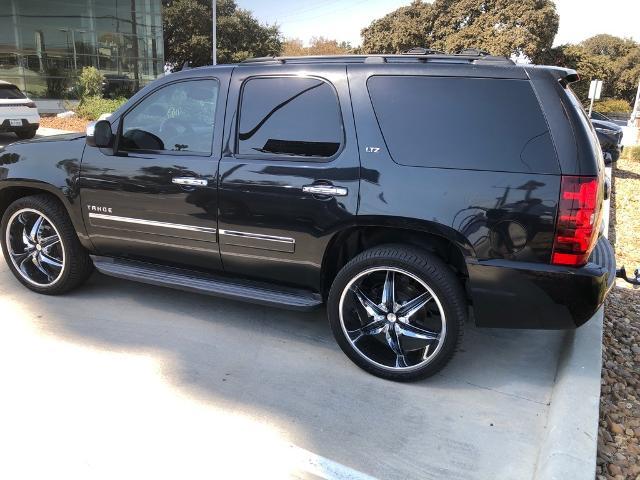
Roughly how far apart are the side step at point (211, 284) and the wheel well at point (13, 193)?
0.76 meters

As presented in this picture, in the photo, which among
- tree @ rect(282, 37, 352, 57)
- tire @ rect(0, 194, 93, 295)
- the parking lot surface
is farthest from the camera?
tree @ rect(282, 37, 352, 57)

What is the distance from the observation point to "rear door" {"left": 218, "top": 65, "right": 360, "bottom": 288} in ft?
10.7

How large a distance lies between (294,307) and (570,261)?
1.67 m

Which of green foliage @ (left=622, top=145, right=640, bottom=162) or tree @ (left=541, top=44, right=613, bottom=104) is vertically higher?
tree @ (left=541, top=44, right=613, bottom=104)

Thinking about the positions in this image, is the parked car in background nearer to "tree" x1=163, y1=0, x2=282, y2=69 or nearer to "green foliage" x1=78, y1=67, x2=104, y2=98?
"green foliage" x1=78, y1=67, x2=104, y2=98

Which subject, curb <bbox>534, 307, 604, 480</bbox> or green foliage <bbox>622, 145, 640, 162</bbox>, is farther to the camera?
green foliage <bbox>622, 145, 640, 162</bbox>

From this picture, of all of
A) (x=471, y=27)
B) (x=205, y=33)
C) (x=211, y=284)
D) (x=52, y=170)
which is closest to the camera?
(x=211, y=284)

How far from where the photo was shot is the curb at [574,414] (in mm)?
2393

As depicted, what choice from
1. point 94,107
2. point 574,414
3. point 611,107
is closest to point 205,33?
point 94,107

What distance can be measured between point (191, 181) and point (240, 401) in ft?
4.89

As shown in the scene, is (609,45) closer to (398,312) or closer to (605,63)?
(605,63)

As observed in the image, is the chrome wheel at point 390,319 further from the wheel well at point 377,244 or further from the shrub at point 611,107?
the shrub at point 611,107

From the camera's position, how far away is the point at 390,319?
3.32 meters

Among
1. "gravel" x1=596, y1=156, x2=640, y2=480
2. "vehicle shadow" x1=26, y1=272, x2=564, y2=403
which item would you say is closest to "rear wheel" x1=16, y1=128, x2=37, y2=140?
"vehicle shadow" x1=26, y1=272, x2=564, y2=403
